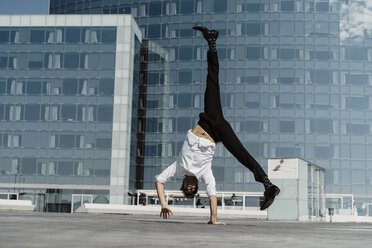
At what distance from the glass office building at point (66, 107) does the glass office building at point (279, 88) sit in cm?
737

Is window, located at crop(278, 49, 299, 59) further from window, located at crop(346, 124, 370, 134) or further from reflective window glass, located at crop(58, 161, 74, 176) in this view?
reflective window glass, located at crop(58, 161, 74, 176)

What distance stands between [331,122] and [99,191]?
25105 mm

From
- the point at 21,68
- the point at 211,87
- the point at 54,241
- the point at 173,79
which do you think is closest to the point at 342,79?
the point at 173,79

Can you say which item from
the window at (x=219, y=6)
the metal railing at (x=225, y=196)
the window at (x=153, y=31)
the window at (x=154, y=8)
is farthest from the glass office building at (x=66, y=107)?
the window at (x=219, y=6)

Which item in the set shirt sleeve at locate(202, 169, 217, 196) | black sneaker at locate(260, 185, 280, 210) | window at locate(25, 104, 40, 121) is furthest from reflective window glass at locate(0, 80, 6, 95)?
black sneaker at locate(260, 185, 280, 210)

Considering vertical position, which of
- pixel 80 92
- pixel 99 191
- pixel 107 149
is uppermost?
pixel 80 92

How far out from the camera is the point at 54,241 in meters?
5.22

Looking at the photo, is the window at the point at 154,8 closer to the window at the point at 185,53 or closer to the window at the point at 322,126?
the window at the point at 185,53

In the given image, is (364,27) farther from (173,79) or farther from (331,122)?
(173,79)

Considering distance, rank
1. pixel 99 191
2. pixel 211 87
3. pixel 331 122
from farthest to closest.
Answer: pixel 331 122, pixel 99 191, pixel 211 87

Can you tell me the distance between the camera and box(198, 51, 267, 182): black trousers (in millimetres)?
10258

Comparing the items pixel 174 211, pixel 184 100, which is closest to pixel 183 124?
pixel 184 100

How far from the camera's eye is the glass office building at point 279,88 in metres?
64.9

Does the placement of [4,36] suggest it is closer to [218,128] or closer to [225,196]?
[225,196]
